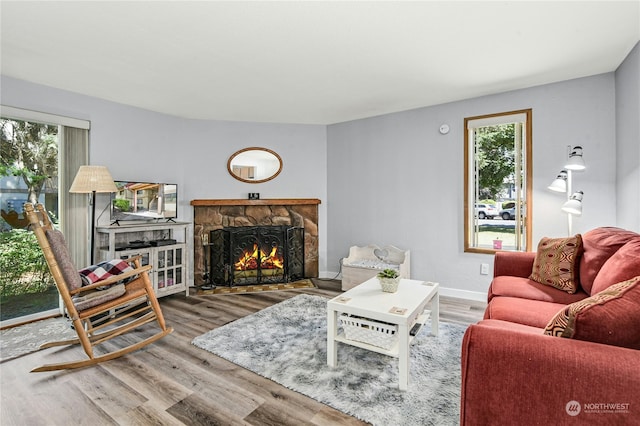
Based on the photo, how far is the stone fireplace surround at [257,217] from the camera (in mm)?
4211


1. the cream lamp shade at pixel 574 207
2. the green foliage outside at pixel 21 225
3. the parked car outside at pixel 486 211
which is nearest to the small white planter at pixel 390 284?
the cream lamp shade at pixel 574 207

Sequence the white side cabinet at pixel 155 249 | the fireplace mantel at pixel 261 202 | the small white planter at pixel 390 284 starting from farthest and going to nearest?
the fireplace mantel at pixel 261 202, the white side cabinet at pixel 155 249, the small white planter at pixel 390 284

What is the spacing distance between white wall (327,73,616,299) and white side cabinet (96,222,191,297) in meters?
2.07

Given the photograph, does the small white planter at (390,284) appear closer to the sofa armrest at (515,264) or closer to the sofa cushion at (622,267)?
the sofa armrest at (515,264)

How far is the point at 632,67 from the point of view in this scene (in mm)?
2416

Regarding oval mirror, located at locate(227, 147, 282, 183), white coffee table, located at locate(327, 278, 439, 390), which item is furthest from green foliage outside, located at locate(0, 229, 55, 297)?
white coffee table, located at locate(327, 278, 439, 390)

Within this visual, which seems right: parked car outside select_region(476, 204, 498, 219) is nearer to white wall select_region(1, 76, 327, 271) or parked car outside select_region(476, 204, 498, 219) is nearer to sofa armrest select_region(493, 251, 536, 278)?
sofa armrest select_region(493, 251, 536, 278)

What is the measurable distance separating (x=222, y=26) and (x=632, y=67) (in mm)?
3078

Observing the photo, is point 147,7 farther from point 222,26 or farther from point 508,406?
point 508,406

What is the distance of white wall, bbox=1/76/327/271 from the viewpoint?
339 cm

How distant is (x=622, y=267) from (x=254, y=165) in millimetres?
3880

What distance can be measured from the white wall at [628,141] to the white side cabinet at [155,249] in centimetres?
427

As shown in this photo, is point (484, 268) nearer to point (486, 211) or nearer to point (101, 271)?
point (486, 211)

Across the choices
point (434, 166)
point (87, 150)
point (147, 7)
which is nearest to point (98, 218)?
point (87, 150)
